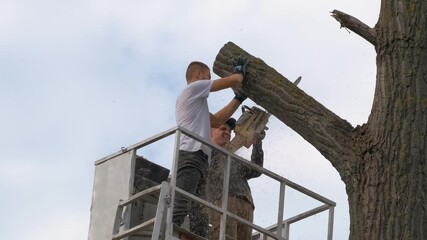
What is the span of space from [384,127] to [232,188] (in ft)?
6.58

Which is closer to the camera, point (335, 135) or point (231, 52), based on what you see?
point (335, 135)

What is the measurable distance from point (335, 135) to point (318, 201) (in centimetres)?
118

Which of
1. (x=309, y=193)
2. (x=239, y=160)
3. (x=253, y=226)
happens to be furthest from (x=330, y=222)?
(x=239, y=160)

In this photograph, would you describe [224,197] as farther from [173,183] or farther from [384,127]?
[384,127]

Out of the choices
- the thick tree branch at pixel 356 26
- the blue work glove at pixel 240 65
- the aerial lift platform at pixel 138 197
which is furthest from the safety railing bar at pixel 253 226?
the thick tree branch at pixel 356 26

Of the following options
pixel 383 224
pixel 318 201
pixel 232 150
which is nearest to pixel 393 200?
pixel 383 224

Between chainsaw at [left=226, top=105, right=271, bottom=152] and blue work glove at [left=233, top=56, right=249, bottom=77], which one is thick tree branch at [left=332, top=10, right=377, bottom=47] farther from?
chainsaw at [left=226, top=105, right=271, bottom=152]

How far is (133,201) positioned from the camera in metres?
13.1

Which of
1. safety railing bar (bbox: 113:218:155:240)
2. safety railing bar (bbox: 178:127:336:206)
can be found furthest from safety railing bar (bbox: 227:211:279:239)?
safety railing bar (bbox: 113:218:155:240)

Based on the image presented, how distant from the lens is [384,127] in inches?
520

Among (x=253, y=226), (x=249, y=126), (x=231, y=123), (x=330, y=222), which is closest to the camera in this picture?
(x=253, y=226)

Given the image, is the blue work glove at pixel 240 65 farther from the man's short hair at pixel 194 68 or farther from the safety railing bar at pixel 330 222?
the safety railing bar at pixel 330 222

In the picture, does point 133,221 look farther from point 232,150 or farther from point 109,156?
point 232,150

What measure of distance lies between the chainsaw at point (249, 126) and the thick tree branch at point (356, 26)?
201 cm
